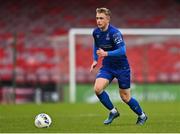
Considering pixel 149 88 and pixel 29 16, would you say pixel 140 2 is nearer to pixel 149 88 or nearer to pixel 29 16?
pixel 29 16

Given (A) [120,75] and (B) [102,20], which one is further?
(A) [120,75]

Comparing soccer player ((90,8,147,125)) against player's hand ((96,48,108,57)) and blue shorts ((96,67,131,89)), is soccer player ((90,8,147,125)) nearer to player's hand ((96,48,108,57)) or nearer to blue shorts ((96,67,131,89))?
blue shorts ((96,67,131,89))

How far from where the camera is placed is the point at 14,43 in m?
24.5

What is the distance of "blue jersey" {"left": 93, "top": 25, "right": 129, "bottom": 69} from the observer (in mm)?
10866

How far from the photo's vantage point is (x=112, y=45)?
1107cm

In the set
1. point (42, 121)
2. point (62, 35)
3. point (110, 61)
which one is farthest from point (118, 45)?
point (62, 35)

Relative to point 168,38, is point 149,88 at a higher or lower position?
lower

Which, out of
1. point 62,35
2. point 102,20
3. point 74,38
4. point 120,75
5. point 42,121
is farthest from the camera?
point 62,35

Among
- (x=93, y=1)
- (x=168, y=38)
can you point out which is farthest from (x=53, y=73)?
(x=93, y=1)

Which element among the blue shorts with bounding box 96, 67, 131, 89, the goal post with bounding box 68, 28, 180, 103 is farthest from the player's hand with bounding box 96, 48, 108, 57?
the goal post with bounding box 68, 28, 180, 103

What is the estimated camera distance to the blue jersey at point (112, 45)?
10.9 m

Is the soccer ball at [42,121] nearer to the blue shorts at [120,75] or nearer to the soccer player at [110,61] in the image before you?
the soccer player at [110,61]

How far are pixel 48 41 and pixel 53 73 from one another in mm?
2914

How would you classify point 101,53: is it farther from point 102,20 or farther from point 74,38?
point 74,38
